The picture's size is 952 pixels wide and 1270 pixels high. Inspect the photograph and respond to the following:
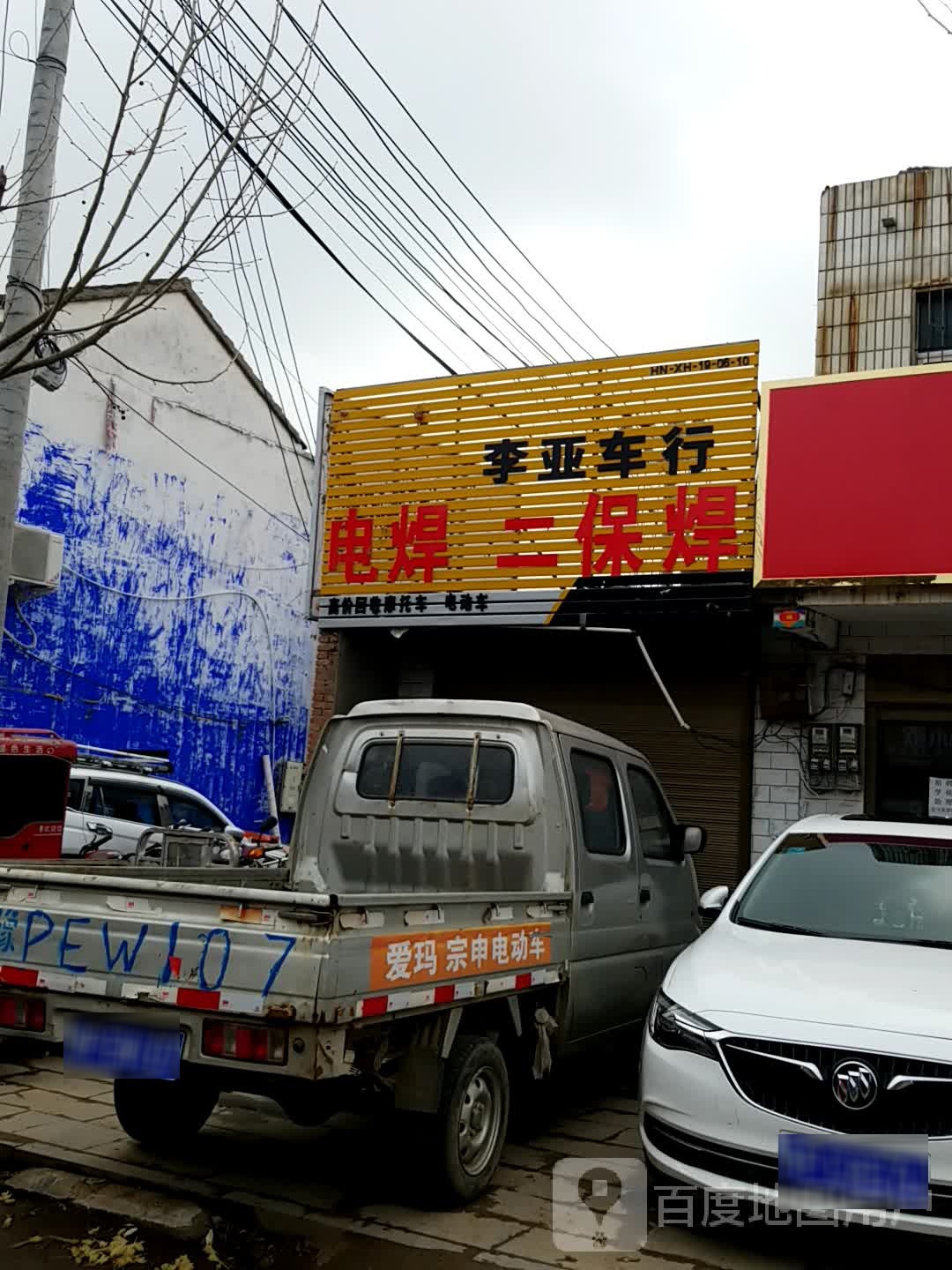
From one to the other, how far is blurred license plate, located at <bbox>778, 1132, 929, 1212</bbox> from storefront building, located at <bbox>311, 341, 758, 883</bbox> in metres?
5.46

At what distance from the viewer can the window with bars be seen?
12.6m

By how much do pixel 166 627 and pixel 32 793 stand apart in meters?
9.35

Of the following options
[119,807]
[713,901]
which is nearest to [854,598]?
[713,901]

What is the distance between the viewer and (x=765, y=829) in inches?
383

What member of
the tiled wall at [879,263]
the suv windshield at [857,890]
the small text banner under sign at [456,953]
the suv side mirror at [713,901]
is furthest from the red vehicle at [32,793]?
the tiled wall at [879,263]

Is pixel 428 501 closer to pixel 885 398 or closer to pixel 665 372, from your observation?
pixel 665 372

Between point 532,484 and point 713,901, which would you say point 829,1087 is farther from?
point 532,484

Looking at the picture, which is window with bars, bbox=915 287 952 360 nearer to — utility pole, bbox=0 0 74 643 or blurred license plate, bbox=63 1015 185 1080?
utility pole, bbox=0 0 74 643

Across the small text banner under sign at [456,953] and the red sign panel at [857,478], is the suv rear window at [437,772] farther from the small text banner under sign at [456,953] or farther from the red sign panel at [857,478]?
the red sign panel at [857,478]

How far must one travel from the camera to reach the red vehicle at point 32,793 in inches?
320

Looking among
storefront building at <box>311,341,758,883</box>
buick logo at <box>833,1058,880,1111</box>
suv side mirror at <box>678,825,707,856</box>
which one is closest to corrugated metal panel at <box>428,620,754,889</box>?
storefront building at <box>311,341,758,883</box>

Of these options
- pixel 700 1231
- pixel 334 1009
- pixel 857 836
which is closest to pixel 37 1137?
pixel 334 1009

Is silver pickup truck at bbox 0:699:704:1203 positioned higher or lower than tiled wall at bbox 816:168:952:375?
lower

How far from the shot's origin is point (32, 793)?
8266 mm
